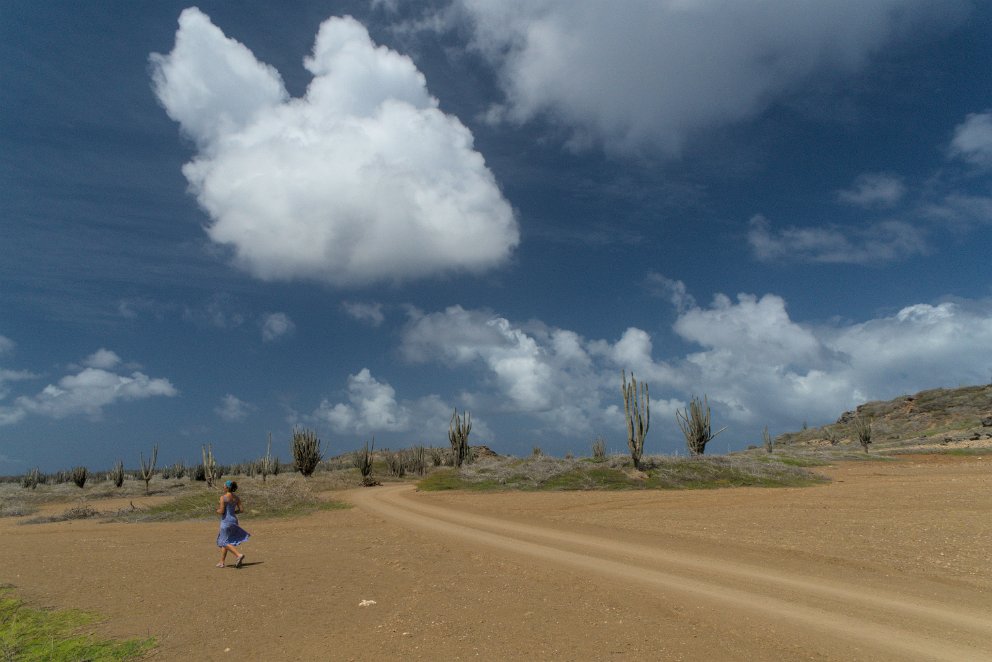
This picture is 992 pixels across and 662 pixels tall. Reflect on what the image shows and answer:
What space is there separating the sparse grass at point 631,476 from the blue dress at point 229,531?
18266 mm

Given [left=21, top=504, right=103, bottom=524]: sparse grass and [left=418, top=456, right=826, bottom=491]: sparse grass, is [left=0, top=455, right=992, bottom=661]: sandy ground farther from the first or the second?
[left=418, top=456, right=826, bottom=491]: sparse grass

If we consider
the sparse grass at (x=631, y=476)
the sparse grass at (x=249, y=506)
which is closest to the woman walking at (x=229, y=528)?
the sparse grass at (x=249, y=506)

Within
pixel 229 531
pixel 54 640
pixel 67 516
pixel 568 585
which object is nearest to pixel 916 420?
pixel 568 585

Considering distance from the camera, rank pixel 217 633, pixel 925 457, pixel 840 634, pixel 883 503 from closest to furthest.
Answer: pixel 840 634 → pixel 217 633 → pixel 883 503 → pixel 925 457

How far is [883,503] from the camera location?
17766 mm

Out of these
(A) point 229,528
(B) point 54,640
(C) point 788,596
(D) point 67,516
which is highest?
(A) point 229,528

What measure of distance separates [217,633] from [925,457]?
4858 cm

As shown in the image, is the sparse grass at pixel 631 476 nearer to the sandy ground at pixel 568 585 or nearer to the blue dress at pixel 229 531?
the sandy ground at pixel 568 585

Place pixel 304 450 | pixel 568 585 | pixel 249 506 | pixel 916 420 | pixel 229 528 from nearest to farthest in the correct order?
pixel 568 585 → pixel 229 528 → pixel 249 506 → pixel 304 450 → pixel 916 420

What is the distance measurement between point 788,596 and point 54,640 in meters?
10.7

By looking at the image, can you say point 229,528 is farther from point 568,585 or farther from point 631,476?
point 631,476

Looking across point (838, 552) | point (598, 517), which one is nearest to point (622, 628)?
point (838, 552)

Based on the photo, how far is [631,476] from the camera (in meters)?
29.0

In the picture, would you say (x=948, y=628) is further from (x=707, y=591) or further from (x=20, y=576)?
(x=20, y=576)
